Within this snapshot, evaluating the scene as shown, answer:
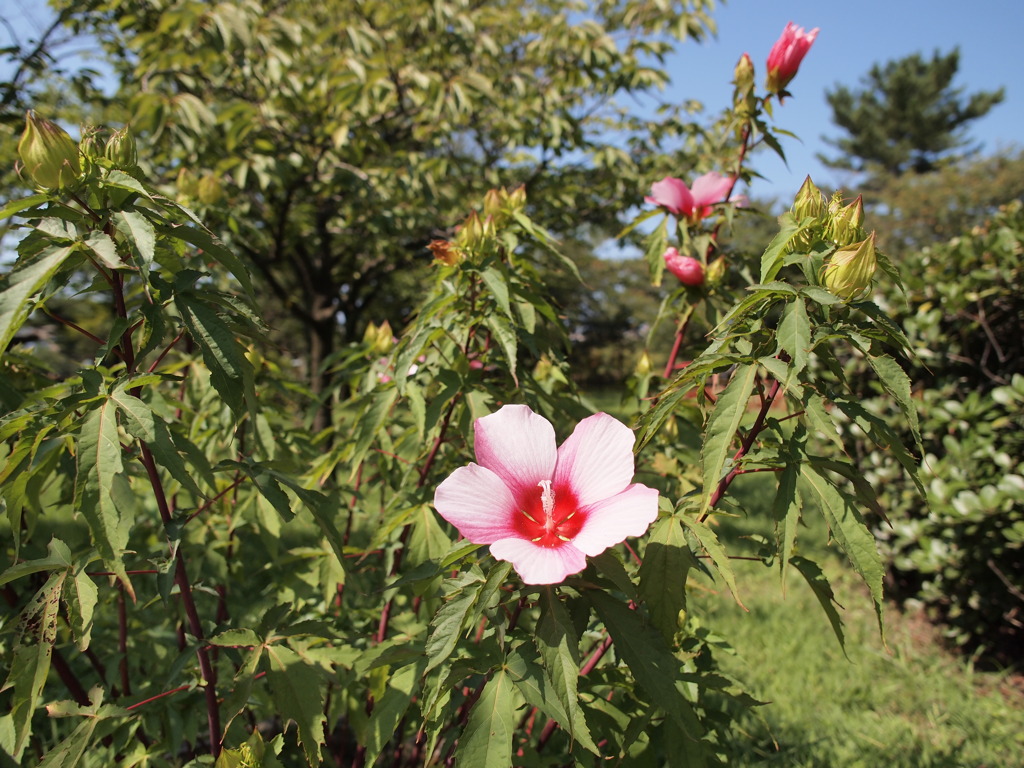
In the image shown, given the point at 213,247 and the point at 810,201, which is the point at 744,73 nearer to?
the point at 810,201

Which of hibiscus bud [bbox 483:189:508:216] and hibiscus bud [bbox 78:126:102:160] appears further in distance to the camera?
hibiscus bud [bbox 483:189:508:216]

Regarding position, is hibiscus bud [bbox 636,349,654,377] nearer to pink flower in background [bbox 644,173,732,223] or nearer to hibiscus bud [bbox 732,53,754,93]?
pink flower in background [bbox 644,173,732,223]

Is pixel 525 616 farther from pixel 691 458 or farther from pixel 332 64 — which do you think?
pixel 332 64

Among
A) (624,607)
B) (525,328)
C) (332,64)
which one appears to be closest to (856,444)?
(525,328)

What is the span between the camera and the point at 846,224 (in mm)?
1007

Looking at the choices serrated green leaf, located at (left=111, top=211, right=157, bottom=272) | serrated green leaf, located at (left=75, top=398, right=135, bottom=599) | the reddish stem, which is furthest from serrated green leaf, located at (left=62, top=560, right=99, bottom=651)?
the reddish stem

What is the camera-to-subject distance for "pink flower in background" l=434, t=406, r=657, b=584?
0.79 meters

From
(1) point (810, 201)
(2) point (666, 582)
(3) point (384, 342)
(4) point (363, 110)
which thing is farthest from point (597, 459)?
(4) point (363, 110)

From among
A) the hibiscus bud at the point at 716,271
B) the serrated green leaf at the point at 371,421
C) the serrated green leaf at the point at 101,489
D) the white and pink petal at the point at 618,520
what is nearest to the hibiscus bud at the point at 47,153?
the serrated green leaf at the point at 101,489

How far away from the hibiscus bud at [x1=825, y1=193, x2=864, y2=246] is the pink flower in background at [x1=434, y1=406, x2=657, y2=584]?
501mm

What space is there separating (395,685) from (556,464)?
527 millimetres

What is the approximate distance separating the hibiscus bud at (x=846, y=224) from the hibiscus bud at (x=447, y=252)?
0.71 m

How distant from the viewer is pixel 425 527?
1.27 metres

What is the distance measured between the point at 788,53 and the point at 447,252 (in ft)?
3.15
